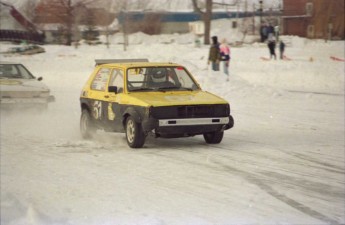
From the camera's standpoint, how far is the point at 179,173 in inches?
278

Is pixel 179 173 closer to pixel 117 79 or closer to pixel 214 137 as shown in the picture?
pixel 214 137

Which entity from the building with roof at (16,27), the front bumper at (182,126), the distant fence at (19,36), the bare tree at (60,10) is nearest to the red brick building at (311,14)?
the bare tree at (60,10)

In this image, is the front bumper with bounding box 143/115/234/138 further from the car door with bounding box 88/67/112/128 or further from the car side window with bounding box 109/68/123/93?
the car door with bounding box 88/67/112/128

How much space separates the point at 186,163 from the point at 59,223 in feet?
11.7

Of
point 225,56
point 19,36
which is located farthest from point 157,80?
point 225,56

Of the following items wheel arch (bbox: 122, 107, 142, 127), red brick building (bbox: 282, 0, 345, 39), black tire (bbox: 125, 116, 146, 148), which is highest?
red brick building (bbox: 282, 0, 345, 39)

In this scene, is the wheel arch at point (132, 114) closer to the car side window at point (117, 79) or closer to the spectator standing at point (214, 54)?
the car side window at point (117, 79)

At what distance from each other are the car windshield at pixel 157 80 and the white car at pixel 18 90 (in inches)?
166

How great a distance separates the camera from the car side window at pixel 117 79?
32.4ft

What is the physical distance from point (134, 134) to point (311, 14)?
15.9 feet

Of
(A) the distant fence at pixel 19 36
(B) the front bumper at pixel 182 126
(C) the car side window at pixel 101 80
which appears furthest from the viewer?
(C) the car side window at pixel 101 80

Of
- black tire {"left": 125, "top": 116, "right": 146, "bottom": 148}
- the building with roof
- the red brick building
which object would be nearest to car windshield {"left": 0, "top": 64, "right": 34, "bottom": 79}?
black tire {"left": 125, "top": 116, "right": 146, "bottom": 148}

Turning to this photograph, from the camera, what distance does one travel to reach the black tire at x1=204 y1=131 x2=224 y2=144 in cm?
970

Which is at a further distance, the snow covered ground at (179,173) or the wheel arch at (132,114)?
the wheel arch at (132,114)
